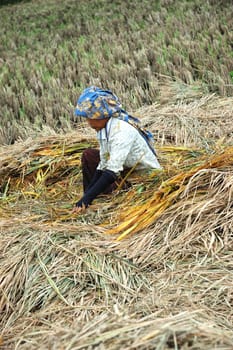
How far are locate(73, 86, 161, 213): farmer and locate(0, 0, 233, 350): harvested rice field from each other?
10 centimetres

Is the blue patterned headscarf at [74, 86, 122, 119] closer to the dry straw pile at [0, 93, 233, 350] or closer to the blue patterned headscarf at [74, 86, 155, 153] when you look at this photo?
the blue patterned headscarf at [74, 86, 155, 153]

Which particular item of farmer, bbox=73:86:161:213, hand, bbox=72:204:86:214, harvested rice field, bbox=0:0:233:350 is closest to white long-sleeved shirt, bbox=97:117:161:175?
farmer, bbox=73:86:161:213

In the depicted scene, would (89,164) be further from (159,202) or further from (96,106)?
(159,202)

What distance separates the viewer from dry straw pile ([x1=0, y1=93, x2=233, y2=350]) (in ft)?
6.18

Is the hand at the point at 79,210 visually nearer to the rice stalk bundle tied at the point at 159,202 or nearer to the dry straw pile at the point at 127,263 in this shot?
the dry straw pile at the point at 127,263

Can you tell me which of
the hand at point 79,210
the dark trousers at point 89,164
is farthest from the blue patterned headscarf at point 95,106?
the hand at point 79,210

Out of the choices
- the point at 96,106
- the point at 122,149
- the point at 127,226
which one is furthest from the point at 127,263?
the point at 96,106

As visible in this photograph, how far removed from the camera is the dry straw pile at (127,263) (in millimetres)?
1885

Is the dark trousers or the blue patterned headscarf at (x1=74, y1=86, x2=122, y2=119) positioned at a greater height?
the blue patterned headscarf at (x1=74, y1=86, x2=122, y2=119)

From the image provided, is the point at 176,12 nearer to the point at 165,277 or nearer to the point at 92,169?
the point at 92,169

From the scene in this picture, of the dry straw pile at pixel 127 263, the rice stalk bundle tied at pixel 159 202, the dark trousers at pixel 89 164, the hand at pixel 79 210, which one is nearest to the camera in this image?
the dry straw pile at pixel 127 263

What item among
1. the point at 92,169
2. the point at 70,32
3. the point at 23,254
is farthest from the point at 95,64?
the point at 23,254

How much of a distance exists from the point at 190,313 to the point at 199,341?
7.2 inches

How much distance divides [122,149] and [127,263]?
81cm
